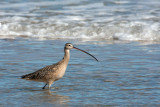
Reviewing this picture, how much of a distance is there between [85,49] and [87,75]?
8.62 ft

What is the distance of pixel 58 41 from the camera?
12.0 m

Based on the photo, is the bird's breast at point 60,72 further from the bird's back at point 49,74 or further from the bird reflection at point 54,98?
Result: the bird reflection at point 54,98

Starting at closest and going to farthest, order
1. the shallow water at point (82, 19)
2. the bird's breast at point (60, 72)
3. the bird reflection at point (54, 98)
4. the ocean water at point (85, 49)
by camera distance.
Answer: the bird reflection at point (54, 98) → the ocean water at point (85, 49) → the bird's breast at point (60, 72) → the shallow water at point (82, 19)

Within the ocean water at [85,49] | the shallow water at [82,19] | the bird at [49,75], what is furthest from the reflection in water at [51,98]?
the shallow water at [82,19]

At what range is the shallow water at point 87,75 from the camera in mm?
6488

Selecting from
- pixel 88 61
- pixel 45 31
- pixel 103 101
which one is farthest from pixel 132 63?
pixel 45 31

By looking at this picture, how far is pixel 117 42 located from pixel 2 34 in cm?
382

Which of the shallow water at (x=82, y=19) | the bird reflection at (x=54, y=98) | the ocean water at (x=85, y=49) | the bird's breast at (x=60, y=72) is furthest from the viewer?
the shallow water at (x=82, y=19)

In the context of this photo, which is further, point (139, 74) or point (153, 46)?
point (153, 46)

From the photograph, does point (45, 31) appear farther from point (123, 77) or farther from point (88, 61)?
point (123, 77)

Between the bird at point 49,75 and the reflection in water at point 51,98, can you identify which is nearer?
the reflection in water at point 51,98

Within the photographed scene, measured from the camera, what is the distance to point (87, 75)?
26.6ft

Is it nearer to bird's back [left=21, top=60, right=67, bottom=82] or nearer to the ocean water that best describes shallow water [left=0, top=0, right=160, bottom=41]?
the ocean water

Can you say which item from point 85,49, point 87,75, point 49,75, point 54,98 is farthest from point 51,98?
point 85,49
